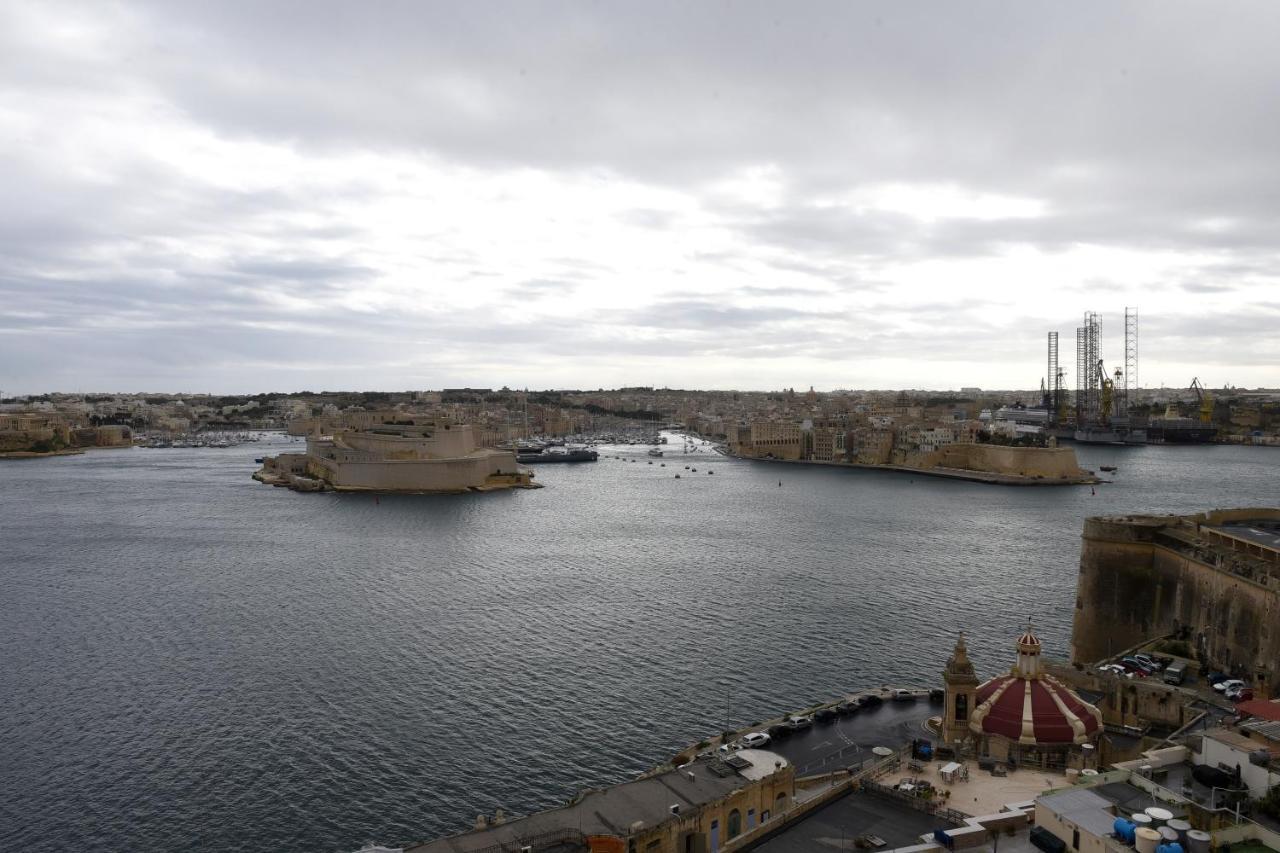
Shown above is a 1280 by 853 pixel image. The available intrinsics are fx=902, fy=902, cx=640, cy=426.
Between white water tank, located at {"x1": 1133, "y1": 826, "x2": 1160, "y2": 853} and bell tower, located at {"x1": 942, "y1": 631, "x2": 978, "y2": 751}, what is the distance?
4.25m

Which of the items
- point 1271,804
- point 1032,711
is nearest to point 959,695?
point 1032,711

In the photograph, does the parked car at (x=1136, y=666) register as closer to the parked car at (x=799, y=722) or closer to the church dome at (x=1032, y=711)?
the church dome at (x=1032, y=711)

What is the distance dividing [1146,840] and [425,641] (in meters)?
14.6

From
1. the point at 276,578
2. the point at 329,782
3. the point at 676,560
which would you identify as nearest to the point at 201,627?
the point at 276,578

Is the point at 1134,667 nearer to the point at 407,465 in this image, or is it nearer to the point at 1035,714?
the point at 1035,714

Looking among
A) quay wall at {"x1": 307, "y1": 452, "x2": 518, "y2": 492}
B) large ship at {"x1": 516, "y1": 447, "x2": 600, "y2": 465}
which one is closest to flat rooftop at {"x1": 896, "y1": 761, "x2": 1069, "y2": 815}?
quay wall at {"x1": 307, "y1": 452, "x2": 518, "y2": 492}

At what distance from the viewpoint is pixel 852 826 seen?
7.36 meters

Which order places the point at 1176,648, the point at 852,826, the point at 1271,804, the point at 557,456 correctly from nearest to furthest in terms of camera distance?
the point at 1271,804, the point at 852,826, the point at 1176,648, the point at 557,456

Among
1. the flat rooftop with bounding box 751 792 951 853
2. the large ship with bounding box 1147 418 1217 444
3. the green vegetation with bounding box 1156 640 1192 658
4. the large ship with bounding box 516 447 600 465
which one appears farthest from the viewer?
the large ship with bounding box 1147 418 1217 444

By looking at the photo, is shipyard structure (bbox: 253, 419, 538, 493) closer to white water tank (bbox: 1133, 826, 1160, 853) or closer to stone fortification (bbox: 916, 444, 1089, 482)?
stone fortification (bbox: 916, 444, 1089, 482)

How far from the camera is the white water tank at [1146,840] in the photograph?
5.36m

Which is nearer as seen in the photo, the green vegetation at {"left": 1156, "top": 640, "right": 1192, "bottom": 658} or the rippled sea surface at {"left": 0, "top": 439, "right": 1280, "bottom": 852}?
the rippled sea surface at {"left": 0, "top": 439, "right": 1280, "bottom": 852}

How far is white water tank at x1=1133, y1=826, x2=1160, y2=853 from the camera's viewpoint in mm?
5363

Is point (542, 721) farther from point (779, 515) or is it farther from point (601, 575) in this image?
point (779, 515)
